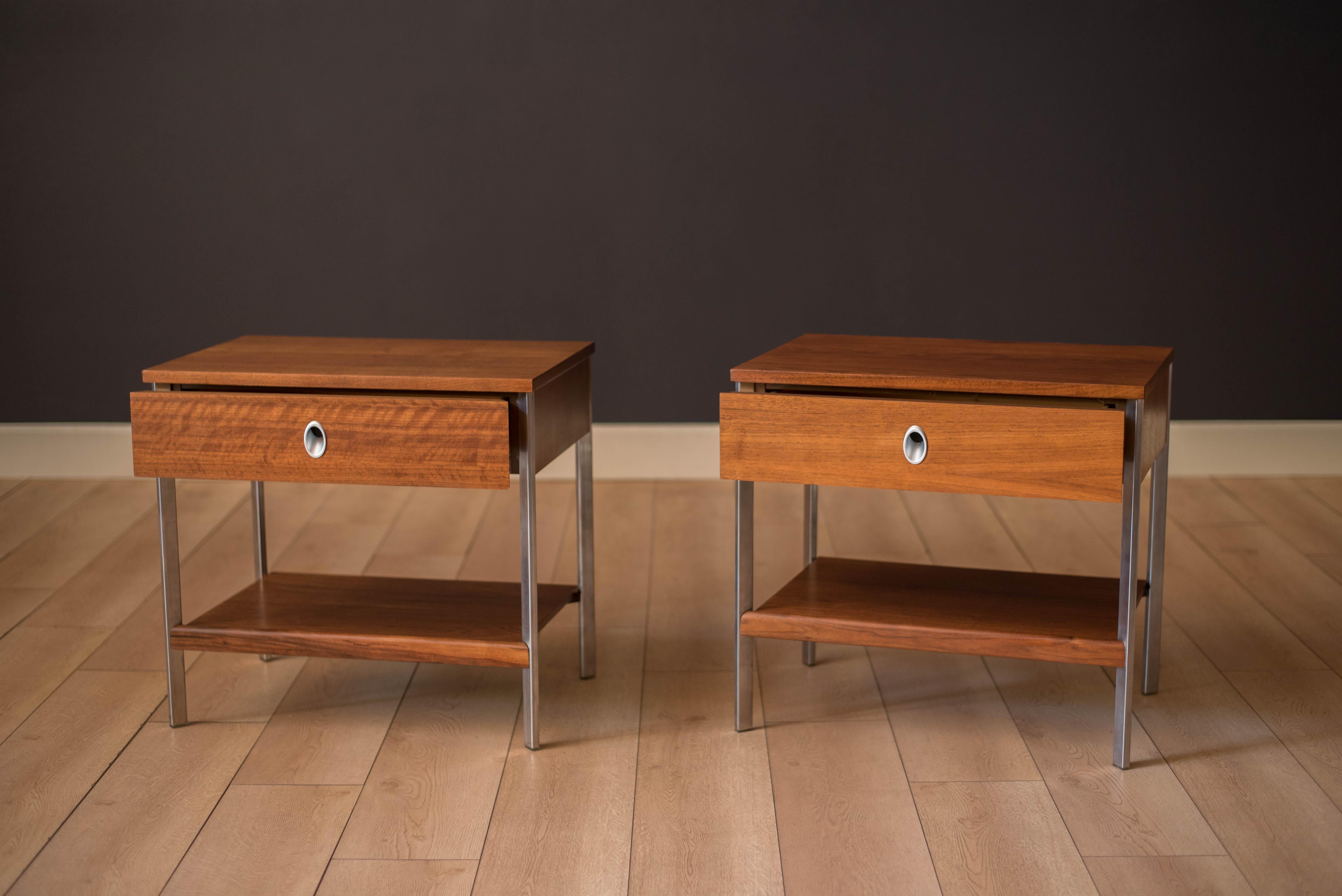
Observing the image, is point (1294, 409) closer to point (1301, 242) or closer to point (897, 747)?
point (1301, 242)

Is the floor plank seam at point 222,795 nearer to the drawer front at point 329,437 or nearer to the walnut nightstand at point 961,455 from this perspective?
the drawer front at point 329,437

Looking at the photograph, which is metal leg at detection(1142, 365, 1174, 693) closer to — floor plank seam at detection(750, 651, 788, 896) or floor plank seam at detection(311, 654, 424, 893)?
floor plank seam at detection(750, 651, 788, 896)

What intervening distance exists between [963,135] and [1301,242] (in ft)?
2.93

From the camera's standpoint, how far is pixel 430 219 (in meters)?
3.25

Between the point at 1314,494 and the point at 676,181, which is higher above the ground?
the point at 676,181

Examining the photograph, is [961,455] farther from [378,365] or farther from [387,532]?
[387,532]

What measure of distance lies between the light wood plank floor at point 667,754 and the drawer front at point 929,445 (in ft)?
1.28

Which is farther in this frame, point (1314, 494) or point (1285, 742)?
point (1314, 494)

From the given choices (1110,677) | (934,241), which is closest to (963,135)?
(934,241)

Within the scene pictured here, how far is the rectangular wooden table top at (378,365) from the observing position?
5.21ft

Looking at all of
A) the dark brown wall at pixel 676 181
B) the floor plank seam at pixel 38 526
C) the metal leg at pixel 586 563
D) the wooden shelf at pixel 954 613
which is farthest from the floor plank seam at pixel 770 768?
the floor plank seam at pixel 38 526

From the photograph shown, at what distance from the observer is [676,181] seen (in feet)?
10.6

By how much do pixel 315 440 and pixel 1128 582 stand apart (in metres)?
1.03

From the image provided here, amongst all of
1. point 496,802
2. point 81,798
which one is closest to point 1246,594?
point 496,802
